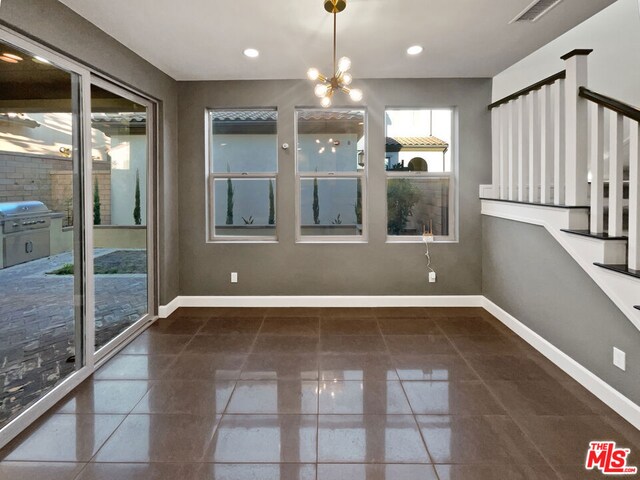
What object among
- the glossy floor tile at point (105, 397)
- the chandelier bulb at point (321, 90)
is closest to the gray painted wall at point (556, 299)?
the chandelier bulb at point (321, 90)

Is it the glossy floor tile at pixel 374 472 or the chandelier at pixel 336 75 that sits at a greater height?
the chandelier at pixel 336 75

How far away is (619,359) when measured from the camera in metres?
2.56

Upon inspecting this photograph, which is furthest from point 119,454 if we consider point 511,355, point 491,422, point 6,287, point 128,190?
point 511,355

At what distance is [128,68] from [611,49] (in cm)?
422

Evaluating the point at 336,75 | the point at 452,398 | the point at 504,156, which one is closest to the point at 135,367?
the point at 452,398

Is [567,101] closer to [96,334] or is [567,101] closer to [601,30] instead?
[601,30]

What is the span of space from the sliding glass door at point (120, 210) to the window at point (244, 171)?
80 cm

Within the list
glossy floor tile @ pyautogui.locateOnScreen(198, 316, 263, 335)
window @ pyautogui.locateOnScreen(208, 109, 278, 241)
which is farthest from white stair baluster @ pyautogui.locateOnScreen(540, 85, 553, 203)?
glossy floor tile @ pyautogui.locateOnScreen(198, 316, 263, 335)

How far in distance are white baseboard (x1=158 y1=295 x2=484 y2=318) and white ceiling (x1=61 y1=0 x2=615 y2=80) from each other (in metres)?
2.47

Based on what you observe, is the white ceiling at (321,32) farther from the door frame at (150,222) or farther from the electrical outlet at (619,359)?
the electrical outlet at (619,359)

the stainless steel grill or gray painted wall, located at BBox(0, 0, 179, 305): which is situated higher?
gray painted wall, located at BBox(0, 0, 179, 305)

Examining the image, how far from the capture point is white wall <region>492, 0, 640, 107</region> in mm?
3510

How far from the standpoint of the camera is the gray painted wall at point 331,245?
Answer: 15.4ft

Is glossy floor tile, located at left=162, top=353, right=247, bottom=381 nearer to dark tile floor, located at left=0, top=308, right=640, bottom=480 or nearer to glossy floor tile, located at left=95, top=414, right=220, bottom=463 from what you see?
dark tile floor, located at left=0, top=308, right=640, bottom=480
